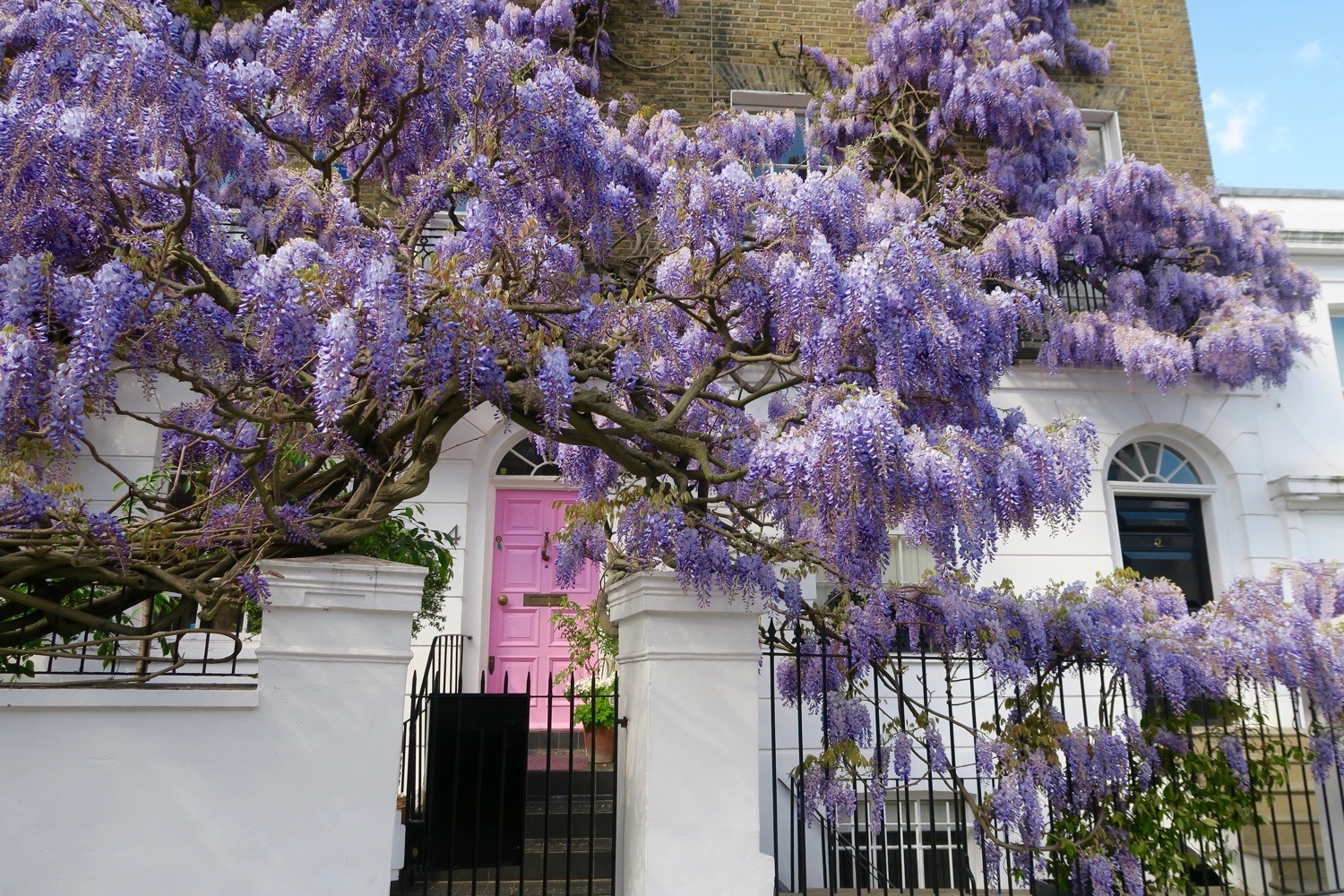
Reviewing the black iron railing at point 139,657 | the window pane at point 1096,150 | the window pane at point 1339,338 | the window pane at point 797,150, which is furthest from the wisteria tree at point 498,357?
the window pane at point 1096,150

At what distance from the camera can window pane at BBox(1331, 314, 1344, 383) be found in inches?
420

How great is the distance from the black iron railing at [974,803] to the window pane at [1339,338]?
4.40m

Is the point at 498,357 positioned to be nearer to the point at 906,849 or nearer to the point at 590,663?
the point at 590,663

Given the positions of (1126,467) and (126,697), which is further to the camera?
(1126,467)

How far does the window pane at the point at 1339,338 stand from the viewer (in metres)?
10.7

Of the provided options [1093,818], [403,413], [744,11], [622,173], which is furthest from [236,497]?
[744,11]

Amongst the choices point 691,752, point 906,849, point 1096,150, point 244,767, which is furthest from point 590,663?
point 1096,150

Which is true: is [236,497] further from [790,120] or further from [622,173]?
[790,120]

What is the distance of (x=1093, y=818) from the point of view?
514cm

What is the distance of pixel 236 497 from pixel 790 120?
7503mm

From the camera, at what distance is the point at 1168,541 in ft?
32.9

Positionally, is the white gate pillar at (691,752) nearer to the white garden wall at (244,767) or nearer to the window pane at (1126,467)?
the white garden wall at (244,767)

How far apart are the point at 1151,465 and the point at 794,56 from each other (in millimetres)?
6572

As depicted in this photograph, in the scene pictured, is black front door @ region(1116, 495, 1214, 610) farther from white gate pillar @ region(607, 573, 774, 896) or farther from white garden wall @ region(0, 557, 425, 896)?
white garden wall @ region(0, 557, 425, 896)
